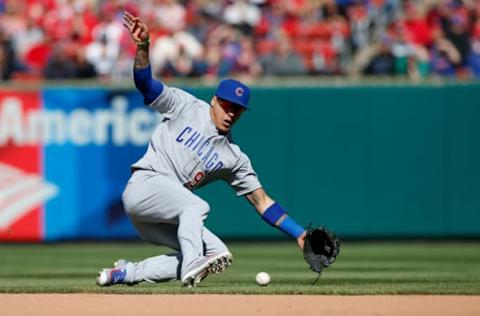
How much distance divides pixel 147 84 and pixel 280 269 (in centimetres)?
417

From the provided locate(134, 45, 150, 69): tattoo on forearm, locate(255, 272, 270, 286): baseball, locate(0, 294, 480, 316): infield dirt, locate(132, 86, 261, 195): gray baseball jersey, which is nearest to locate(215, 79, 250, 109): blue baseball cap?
locate(132, 86, 261, 195): gray baseball jersey

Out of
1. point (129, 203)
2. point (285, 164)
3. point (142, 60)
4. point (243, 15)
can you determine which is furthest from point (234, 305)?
point (243, 15)

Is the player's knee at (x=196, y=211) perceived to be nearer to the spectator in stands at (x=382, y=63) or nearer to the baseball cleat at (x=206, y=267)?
the baseball cleat at (x=206, y=267)

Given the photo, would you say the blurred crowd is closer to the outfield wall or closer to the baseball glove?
the outfield wall

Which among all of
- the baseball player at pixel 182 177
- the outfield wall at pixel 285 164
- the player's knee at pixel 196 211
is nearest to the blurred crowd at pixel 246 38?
the outfield wall at pixel 285 164

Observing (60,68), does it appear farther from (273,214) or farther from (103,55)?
(273,214)

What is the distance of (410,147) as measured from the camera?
1634cm

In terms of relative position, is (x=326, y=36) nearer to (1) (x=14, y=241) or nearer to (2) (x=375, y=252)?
(2) (x=375, y=252)

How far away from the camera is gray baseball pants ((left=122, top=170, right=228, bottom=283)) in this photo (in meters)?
8.60

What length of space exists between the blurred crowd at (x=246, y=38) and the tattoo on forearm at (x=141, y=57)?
27.7 ft

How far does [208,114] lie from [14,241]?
7865mm

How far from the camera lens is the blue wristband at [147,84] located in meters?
8.55

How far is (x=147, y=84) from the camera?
8.62 metres

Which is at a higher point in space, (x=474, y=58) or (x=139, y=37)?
(x=139, y=37)
